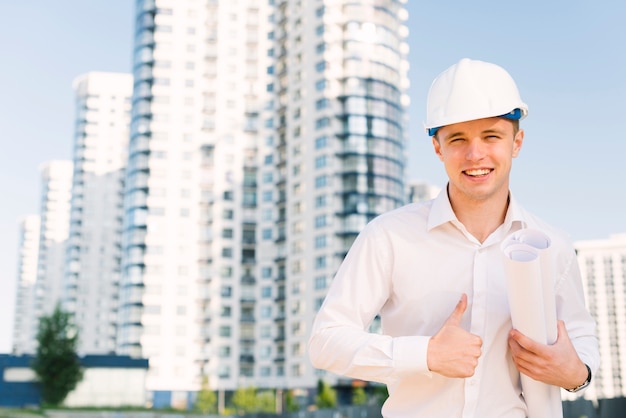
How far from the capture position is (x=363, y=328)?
2170 mm

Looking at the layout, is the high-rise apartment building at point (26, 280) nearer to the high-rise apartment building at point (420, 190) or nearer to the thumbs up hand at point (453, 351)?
the high-rise apartment building at point (420, 190)

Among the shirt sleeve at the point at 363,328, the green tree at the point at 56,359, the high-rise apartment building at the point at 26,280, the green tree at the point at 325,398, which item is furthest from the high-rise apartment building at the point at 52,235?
the shirt sleeve at the point at 363,328

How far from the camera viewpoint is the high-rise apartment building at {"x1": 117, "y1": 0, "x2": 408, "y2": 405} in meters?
71.9

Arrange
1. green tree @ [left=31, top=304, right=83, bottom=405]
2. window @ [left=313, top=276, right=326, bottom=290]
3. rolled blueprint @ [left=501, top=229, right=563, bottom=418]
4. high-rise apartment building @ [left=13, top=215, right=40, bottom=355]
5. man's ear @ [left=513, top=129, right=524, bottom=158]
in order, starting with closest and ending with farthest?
rolled blueprint @ [left=501, top=229, right=563, bottom=418]
man's ear @ [left=513, top=129, right=524, bottom=158]
green tree @ [left=31, top=304, right=83, bottom=405]
window @ [left=313, top=276, right=326, bottom=290]
high-rise apartment building @ [left=13, top=215, right=40, bottom=355]

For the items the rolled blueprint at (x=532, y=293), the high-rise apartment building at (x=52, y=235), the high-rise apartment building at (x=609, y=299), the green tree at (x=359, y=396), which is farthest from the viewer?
the high-rise apartment building at (x=609, y=299)

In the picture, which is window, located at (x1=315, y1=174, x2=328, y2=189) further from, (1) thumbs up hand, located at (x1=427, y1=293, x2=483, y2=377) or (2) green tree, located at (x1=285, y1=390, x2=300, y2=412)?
(1) thumbs up hand, located at (x1=427, y1=293, x2=483, y2=377)

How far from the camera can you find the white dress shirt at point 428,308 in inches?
81.7

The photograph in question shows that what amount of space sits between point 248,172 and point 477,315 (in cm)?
7968

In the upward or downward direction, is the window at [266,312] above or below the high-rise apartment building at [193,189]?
below

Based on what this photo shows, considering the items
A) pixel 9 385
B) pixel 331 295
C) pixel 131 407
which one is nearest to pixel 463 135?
pixel 331 295

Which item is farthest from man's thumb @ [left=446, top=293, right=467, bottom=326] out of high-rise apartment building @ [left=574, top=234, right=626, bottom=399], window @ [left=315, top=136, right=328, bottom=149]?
high-rise apartment building @ [left=574, top=234, right=626, bottom=399]

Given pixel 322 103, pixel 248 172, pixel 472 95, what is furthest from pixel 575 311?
pixel 248 172

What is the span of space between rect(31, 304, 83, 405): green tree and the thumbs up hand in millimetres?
55289

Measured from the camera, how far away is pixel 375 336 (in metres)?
2.05
